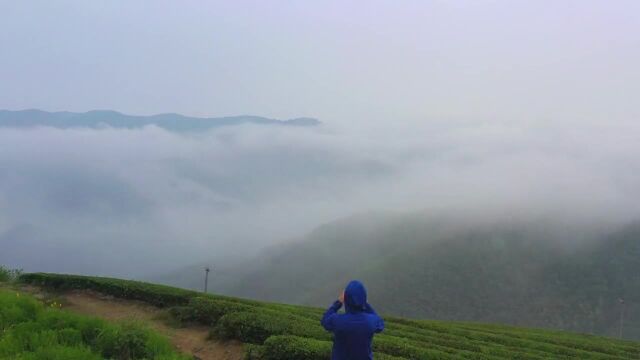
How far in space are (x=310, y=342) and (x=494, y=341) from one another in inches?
513

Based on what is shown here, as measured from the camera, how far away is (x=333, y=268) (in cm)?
18638

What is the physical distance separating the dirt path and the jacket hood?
7.88 m

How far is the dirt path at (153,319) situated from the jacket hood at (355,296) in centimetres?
788

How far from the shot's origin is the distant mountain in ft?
447

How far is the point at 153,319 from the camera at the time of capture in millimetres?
20531

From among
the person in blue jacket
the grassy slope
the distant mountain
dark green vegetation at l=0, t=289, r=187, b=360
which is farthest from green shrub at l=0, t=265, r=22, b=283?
the distant mountain

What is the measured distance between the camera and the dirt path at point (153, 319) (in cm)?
1628

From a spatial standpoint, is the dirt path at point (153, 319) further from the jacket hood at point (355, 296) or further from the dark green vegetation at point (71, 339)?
the jacket hood at point (355, 296)

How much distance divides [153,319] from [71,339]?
746 centimetres

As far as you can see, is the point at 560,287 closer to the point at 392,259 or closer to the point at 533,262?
the point at 533,262

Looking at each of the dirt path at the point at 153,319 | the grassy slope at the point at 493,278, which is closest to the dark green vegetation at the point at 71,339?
the dirt path at the point at 153,319

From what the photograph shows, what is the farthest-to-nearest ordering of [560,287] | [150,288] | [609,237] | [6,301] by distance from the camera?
1. [609,237]
2. [560,287]
3. [150,288]
4. [6,301]

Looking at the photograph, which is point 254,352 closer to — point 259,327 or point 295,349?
point 295,349

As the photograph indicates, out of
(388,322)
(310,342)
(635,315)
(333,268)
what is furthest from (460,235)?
(310,342)
